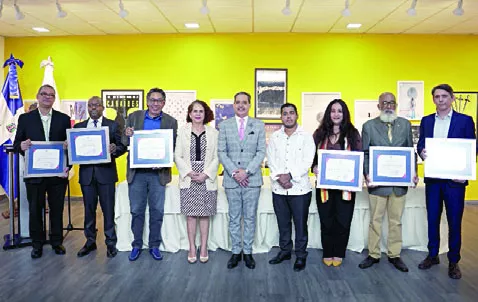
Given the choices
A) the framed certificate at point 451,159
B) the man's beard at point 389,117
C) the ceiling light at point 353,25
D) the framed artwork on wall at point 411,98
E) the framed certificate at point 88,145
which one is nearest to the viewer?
the framed certificate at point 451,159

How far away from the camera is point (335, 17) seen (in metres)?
5.53

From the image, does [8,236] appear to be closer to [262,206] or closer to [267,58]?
[262,206]

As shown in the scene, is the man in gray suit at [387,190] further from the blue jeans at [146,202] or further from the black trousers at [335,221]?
the blue jeans at [146,202]

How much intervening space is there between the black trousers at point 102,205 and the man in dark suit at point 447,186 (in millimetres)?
2901

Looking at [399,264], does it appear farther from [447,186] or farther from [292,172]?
[292,172]

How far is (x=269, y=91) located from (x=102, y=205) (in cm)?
360

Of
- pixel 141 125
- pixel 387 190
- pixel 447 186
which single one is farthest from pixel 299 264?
pixel 141 125

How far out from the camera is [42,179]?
372cm

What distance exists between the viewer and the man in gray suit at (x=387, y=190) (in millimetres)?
3428

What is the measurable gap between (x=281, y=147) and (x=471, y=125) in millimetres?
1619


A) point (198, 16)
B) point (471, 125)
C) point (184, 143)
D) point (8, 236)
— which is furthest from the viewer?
point (198, 16)

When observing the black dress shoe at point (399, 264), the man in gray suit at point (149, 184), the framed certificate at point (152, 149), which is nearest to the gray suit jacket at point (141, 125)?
the man in gray suit at point (149, 184)

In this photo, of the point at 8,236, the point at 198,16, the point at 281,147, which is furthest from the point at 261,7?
the point at 8,236

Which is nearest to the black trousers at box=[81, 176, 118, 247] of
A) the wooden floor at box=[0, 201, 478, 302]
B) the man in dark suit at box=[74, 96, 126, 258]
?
the man in dark suit at box=[74, 96, 126, 258]
